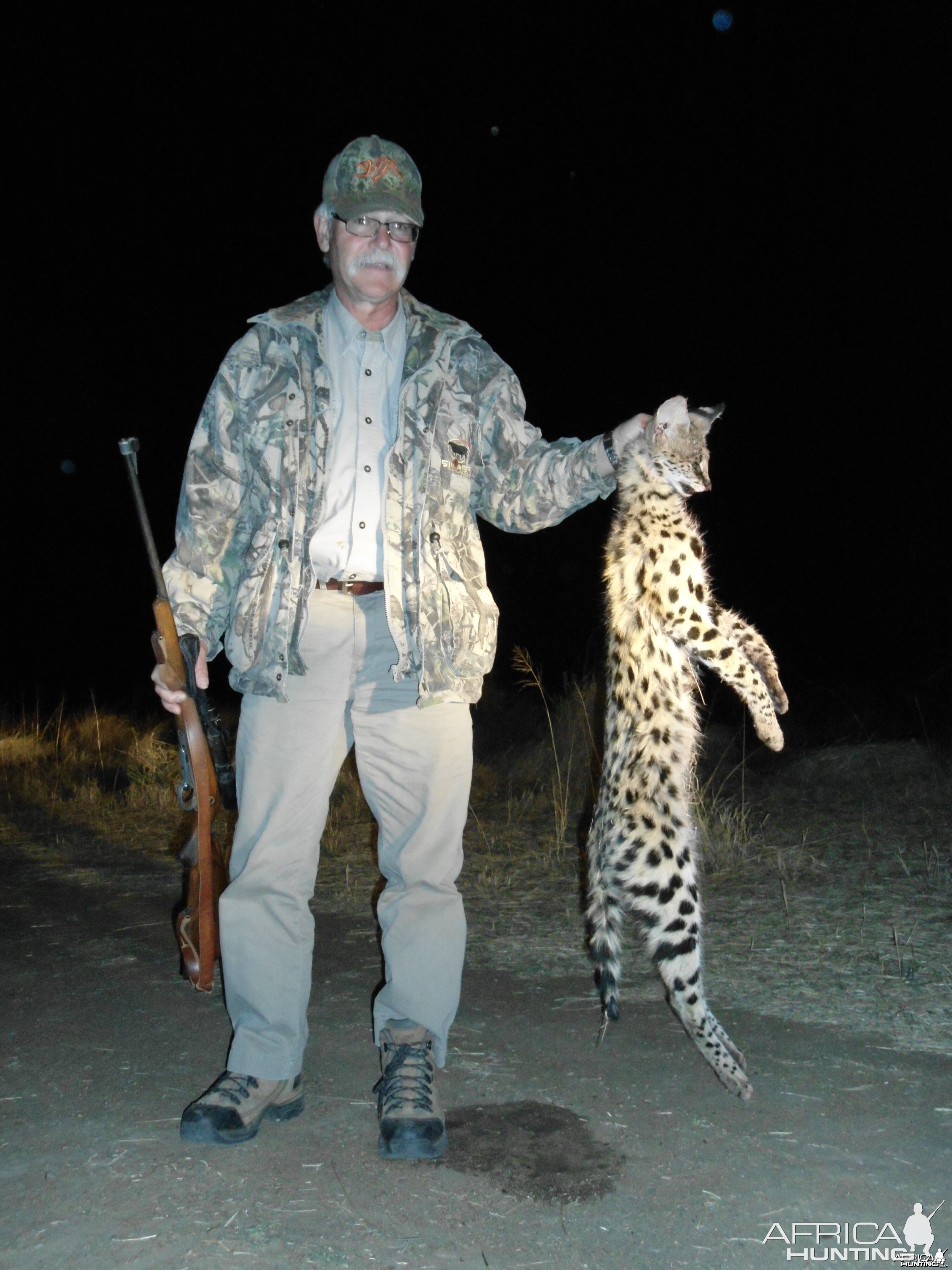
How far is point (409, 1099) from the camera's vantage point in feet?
10.3

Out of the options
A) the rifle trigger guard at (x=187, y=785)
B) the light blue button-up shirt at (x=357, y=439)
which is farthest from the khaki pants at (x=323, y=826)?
the rifle trigger guard at (x=187, y=785)

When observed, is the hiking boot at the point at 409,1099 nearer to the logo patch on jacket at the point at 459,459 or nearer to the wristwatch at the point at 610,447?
the logo patch on jacket at the point at 459,459

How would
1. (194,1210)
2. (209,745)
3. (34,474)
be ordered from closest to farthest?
(194,1210)
(209,745)
(34,474)

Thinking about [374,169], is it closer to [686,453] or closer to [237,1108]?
[686,453]

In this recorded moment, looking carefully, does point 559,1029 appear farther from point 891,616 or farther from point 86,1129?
point 891,616

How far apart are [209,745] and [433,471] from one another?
3.66ft

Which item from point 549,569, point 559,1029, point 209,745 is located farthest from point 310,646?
point 549,569

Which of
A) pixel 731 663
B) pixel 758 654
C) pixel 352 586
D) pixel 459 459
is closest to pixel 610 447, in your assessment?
pixel 459 459

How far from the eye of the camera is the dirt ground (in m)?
2.65

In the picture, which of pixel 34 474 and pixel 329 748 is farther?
pixel 34 474

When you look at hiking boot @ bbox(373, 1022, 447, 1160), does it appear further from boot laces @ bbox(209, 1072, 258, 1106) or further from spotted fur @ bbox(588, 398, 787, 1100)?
spotted fur @ bbox(588, 398, 787, 1100)

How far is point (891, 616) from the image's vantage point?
71.5 feet

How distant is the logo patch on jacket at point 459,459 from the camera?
139 inches

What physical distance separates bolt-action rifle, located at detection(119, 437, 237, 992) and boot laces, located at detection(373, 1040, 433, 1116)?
64cm
